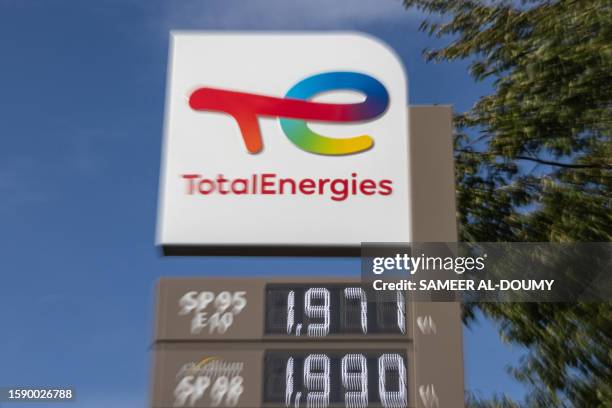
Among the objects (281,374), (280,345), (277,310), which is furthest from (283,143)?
(281,374)

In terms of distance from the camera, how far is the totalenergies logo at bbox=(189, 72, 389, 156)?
11.9m

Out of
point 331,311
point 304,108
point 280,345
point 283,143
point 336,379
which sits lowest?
point 336,379

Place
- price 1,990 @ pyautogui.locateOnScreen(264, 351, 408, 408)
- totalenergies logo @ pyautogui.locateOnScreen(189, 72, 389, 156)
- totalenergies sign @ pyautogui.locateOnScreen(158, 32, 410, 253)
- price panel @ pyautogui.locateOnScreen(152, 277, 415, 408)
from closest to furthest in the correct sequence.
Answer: price 1,990 @ pyautogui.locateOnScreen(264, 351, 408, 408)
price panel @ pyautogui.locateOnScreen(152, 277, 415, 408)
totalenergies sign @ pyautogui.locateOnScreen(158, 32, 410, 253)
totalenergies logo @ pyautogui.locateOnScreen(189, 72, 389, 156)

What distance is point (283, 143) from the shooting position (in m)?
12.0

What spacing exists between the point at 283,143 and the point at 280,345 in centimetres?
330

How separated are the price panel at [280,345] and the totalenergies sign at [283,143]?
1439mm

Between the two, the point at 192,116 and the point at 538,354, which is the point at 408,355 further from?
the point at 538,354

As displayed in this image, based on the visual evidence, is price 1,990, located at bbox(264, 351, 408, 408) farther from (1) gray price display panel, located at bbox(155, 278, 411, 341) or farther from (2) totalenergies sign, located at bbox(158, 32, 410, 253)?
(2) totalenergies sign, located at bbox(158, 32, 410, 253)

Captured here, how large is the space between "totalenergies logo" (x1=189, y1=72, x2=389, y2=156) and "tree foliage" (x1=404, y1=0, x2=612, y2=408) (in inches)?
229

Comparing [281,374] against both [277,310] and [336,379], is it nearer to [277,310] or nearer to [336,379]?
[336,379]

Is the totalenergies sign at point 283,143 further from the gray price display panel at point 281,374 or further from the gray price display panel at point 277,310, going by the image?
the gray price display panel at point 281,374

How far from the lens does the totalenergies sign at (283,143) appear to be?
11.3 m

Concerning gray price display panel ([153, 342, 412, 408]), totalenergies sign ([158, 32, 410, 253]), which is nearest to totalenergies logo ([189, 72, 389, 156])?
totalenergies sign ([158, 32, 410, 253])

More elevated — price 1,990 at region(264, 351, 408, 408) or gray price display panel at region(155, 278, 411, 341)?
gray price display panel at region(155, 278, 411, 341)
